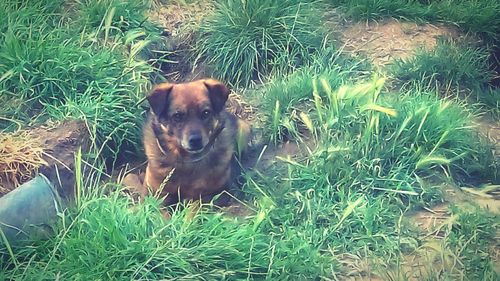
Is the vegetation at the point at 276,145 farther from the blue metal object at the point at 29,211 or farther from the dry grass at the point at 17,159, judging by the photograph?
the dry grass at the point at 17,159

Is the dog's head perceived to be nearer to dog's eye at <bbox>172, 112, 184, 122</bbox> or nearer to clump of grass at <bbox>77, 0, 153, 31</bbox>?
dog's eye at <bbox>172, 112, 184, 122</bbox>

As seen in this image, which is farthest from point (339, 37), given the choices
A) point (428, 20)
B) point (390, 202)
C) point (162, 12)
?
point (390, 202)

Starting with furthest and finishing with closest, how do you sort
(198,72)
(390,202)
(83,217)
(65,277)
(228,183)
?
(198,72)
(228,183)
(390,202)
(83,217)
(65,277)

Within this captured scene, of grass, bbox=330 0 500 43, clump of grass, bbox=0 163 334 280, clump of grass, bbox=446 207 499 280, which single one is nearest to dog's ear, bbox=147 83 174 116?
clump of grass, bbox=0 163 334 280

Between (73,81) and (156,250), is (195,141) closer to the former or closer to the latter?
(156,250)

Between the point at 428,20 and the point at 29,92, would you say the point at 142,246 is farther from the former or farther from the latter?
the point at 428,20

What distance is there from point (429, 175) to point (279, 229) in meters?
1.06

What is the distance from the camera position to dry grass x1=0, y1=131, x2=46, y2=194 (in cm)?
467

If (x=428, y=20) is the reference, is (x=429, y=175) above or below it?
below

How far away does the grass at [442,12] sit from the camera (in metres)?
6.18

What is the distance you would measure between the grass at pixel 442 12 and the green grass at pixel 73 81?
66.2 inches

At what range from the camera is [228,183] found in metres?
5.07

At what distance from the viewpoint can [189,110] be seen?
15.7 feet

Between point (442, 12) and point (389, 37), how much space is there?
21.1 inches
